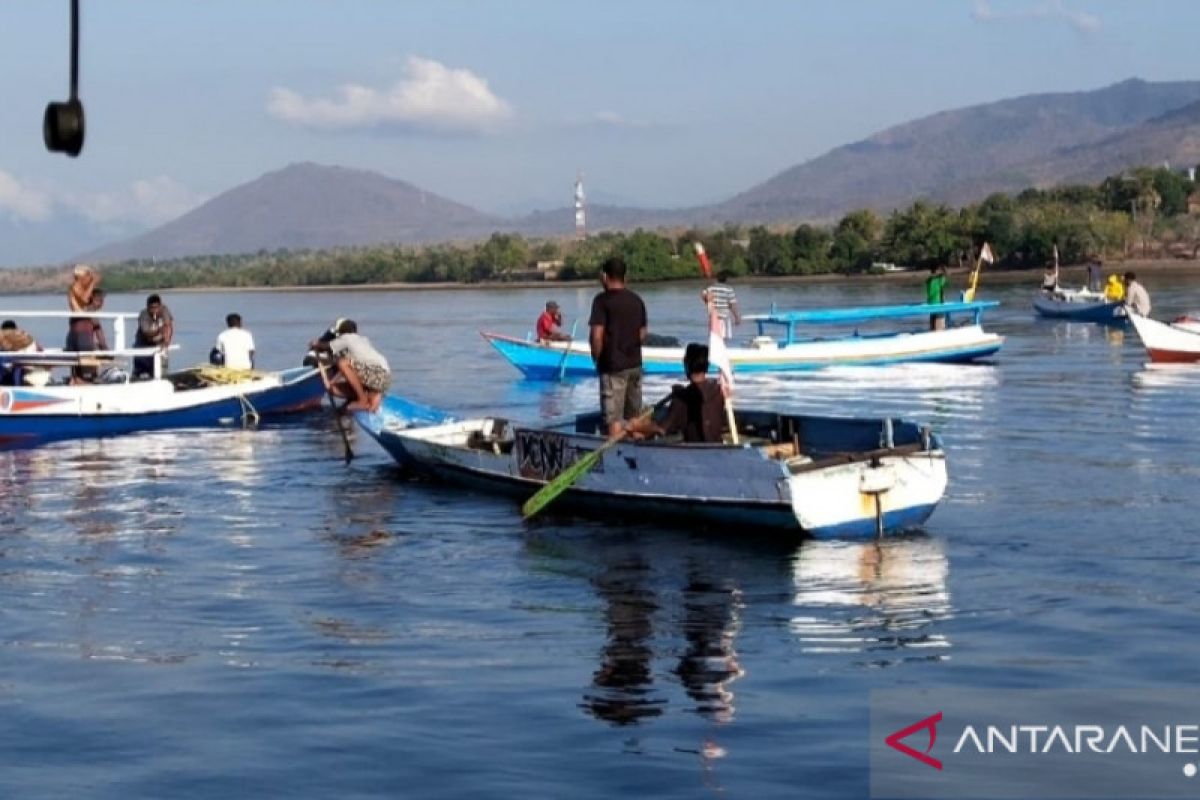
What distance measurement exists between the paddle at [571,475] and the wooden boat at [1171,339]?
20.1 m

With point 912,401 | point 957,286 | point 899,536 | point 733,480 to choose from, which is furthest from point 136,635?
point 957,286

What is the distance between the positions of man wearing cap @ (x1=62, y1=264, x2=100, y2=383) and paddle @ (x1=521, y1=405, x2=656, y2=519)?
11175 millimetres

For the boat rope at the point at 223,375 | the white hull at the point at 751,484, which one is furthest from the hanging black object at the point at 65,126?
the boat rope at the point at 223,375

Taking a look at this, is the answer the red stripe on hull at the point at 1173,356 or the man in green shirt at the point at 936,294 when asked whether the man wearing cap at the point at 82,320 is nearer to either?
the man in green shirt at the point at 936,294

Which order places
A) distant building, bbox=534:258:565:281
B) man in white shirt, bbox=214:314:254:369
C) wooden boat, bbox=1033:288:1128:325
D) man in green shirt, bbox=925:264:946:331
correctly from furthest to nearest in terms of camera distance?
1. distant building, bbox=534:258:565:281
2. wooden boat, bbox=1033:288:1128:325
3. man in green shirt, bbox=925:264:946:331
4. man in white shirt, bbox=214:314:254:369

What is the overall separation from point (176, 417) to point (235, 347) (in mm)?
2372

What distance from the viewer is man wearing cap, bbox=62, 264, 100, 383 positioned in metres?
25.2

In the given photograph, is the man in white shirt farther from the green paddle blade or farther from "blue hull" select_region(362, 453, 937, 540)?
the green paddle blade

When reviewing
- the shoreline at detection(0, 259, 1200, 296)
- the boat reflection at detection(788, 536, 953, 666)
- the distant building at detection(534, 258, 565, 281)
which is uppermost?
the distant building at detection(534, 258, 565, 281)

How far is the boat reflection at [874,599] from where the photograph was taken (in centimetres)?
1132

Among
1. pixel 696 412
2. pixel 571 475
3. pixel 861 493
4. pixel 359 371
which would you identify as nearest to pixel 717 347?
pixel 696 412

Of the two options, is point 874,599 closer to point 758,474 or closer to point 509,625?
point 758,474

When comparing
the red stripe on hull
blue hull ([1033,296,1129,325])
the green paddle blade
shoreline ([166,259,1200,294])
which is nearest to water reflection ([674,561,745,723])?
the green paddle blade

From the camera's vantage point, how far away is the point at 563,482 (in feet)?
53.0
